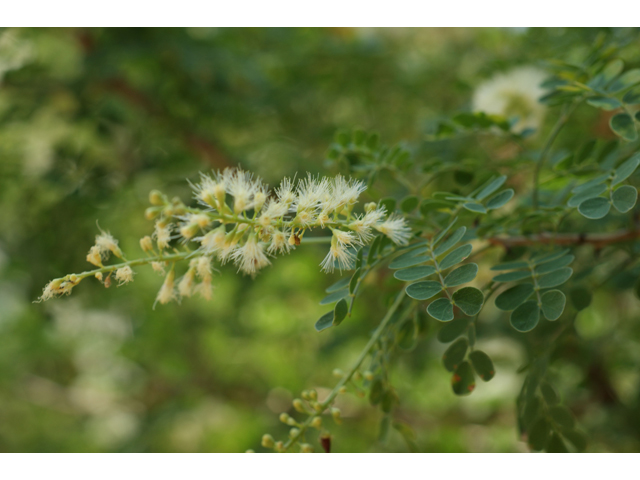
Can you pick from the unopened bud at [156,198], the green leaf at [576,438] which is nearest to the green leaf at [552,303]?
the green leaf at [576,438]

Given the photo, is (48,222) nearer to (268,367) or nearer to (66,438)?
(268,367)

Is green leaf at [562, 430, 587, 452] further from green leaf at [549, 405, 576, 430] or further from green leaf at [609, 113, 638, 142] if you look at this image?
green leaf at [609, 113, 638, 142]

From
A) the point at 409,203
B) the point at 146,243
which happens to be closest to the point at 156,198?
the point at 146,243

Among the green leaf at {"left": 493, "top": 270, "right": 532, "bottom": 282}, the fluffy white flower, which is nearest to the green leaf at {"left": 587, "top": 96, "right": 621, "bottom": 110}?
the green leaf at {"left": 493, "top": 270, "right": 532, "bottom": 282}

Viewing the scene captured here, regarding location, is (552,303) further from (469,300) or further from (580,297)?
(580,297)

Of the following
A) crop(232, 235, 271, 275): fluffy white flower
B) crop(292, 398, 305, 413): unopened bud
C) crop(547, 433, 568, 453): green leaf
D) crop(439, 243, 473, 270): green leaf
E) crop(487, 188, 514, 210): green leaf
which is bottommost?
crop(547, 433, 568, 453): green leaf

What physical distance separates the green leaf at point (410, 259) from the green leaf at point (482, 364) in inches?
5.7

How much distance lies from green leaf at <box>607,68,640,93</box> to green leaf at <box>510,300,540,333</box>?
0.95ft

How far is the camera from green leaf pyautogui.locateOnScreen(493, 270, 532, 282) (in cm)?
50

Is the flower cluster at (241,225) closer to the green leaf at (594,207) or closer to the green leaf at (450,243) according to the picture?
the green leaf at (450,243)

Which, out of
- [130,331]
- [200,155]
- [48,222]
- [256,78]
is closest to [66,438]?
[130,331]

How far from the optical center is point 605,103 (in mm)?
572

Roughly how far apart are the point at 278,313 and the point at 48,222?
1.24 meters

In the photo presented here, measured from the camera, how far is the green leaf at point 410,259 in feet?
1.52
